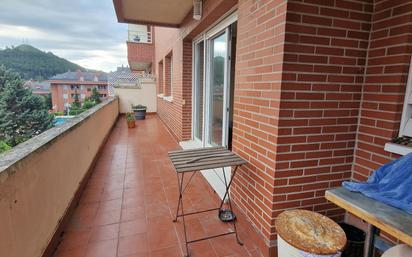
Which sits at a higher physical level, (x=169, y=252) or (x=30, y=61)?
(x=30, y=61)

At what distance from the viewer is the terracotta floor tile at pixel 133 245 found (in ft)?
6.05

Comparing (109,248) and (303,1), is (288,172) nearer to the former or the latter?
(303,1)

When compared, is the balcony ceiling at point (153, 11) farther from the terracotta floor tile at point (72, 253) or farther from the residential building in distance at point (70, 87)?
the residential building in distance at point (70, 87)

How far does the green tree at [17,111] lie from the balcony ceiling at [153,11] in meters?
13.6

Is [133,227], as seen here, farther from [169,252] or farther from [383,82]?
[383,82]

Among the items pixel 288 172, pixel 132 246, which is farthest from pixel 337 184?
pixel 132 246

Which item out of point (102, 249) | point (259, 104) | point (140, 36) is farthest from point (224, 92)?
point (140, 36)

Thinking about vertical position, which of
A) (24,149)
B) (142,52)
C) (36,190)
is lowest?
(36,190)

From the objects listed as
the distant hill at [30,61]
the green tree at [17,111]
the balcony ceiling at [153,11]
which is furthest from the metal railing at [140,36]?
the distant hill at [30,61]

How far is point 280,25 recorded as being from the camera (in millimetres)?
1535

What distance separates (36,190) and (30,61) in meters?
29.3

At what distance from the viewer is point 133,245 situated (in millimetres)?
1915

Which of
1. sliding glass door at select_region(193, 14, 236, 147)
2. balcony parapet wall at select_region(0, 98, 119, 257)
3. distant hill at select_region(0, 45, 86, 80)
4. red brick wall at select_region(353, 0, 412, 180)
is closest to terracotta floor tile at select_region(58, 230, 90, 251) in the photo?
balcony parapet wall at select_region(0, 98, 119, 257)

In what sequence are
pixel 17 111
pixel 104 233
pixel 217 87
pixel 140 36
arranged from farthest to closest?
1. pixel 17 111
2. pixel 140 36
3. pixel 217 87
4. pixel 104 233
